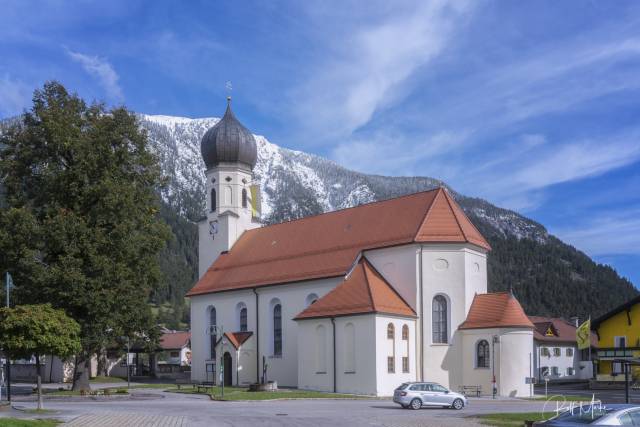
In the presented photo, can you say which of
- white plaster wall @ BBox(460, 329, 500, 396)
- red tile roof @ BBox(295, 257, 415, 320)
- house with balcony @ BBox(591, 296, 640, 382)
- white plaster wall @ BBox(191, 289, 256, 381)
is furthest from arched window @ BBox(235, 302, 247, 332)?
house with balcony @ BBox(591, 296, 640, 382)

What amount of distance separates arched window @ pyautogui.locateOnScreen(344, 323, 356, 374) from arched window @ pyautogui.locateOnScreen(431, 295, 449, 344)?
18.0ft

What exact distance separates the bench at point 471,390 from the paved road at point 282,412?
5.45 m

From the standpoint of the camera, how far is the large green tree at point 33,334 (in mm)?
29266

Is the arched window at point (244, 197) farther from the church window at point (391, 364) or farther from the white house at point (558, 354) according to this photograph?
the white house at point (558, 354)

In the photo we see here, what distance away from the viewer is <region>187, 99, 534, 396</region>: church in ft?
147

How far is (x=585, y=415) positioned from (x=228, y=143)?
4938cm

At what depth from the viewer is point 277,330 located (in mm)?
53281

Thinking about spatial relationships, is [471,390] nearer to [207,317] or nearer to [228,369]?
[228,369]

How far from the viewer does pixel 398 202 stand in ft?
170

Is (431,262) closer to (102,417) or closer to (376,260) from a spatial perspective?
(376,260)

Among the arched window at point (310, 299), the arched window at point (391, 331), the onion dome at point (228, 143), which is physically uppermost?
the onion dome at point (228, 143)

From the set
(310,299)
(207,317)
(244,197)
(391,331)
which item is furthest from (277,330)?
(244,197)

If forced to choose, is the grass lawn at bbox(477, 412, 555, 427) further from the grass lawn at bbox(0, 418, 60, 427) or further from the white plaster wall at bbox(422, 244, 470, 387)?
the white plaster wall at bbox(422, 244, 470, 387)

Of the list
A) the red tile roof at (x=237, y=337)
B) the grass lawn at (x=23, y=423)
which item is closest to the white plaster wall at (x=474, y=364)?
the red tile roof at (x=237, y=337)
